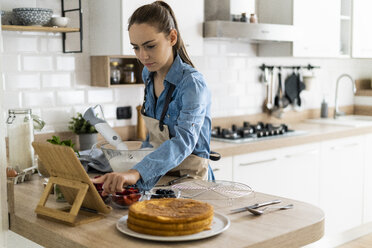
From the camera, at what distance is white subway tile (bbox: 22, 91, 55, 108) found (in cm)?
319

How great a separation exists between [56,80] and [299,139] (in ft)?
6.03

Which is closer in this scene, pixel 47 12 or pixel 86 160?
pixel 86 160

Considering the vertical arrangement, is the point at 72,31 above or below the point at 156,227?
above

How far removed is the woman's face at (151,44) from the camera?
81.3 inches

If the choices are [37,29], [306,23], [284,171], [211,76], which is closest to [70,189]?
[37,29]

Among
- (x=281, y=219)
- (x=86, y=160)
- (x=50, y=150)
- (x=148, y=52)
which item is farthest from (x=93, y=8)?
(x=281, y=219)

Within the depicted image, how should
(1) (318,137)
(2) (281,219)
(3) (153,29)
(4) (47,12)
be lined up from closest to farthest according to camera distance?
(2) (281,219), (3) (153,29), (4) (47,12), (1) (318,137)

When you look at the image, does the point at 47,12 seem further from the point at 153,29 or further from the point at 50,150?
the point at 50,150

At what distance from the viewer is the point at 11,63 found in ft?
10.2

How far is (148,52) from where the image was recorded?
6.86 feet

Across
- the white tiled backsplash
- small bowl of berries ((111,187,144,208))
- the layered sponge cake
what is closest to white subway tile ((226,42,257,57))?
the white tiled backsplash

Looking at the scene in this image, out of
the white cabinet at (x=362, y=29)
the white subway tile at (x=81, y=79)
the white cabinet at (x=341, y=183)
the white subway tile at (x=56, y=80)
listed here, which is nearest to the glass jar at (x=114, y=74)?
the white subway tile at (x=81, y=79)

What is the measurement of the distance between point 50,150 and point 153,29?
0.66 metres

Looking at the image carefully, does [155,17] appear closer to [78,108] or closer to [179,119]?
[179,119]
